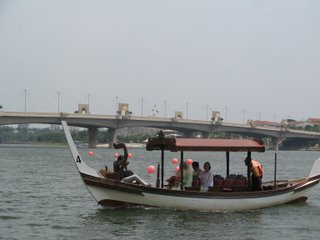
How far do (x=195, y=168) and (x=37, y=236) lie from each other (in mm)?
5787

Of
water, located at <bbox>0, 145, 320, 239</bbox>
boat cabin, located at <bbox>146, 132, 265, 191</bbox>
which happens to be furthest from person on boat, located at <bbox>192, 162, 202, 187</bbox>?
water, located at <bbox>0, 145, 320, 239</bbox>

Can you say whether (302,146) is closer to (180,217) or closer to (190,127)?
(190,127)

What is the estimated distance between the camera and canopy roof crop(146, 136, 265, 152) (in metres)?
19.6

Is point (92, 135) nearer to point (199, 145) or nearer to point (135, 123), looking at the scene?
point (135, 123)

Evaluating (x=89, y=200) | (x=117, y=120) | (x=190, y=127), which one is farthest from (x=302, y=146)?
(x=89, y=200)

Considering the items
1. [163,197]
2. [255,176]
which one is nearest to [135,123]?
[255,176]

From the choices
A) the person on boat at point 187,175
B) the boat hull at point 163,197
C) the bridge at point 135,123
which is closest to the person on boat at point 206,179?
the person on boat at point 187,175

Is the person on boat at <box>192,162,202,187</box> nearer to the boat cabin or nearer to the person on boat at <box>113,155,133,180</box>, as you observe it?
the boat cabin

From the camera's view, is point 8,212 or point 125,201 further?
point 8,212

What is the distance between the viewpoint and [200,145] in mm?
19766

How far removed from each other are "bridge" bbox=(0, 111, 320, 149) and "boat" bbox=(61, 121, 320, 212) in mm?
62990

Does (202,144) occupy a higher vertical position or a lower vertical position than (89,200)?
higher

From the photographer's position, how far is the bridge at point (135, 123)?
82.6 m

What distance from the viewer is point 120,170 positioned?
64.3 feet
